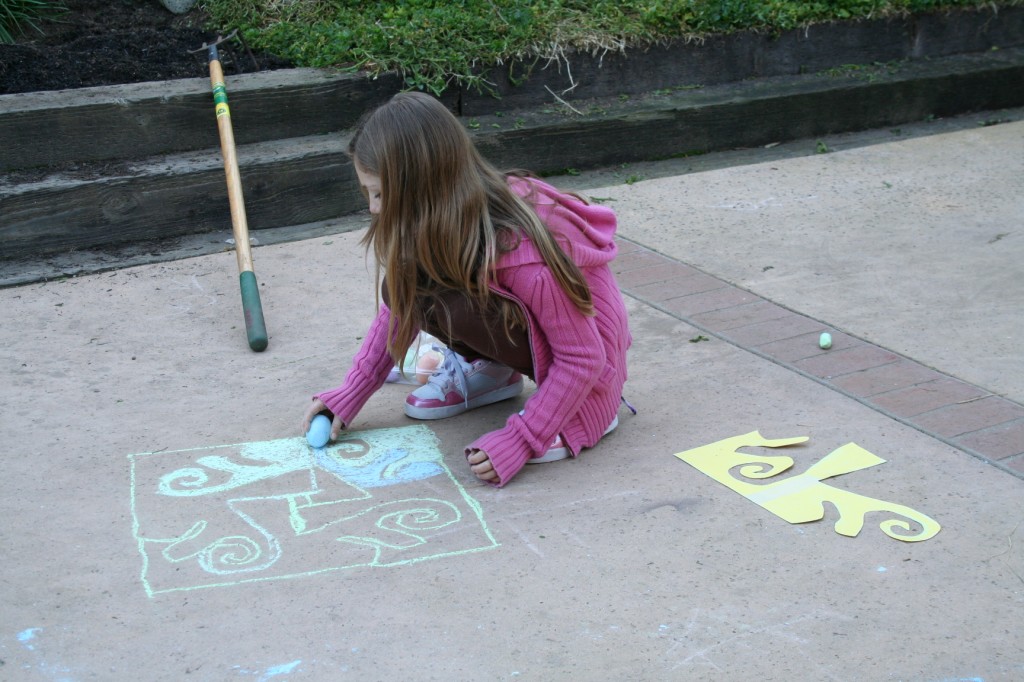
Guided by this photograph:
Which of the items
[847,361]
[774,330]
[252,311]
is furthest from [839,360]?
[252,311]

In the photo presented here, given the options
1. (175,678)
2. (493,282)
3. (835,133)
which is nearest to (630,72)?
(835,133)

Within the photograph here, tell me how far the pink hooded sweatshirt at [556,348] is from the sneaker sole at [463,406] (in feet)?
0.64

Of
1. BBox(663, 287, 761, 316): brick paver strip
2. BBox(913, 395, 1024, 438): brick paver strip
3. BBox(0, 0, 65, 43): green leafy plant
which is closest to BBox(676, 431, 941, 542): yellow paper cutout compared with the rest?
BBox(913, 395, 1024, 438): brick paver strip

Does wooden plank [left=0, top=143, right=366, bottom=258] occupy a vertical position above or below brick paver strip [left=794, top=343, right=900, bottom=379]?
above

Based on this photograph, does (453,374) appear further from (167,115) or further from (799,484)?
(167,115)

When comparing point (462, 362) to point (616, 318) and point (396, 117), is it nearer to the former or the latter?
point (616, 318)

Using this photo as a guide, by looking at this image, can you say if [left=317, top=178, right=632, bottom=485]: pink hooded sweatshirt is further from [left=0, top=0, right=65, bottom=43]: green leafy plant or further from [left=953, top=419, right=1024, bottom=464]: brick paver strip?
[left=0, top=0, right=65, bottom=43]: green leafy plant

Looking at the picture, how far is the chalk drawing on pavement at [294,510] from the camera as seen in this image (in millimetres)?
2328

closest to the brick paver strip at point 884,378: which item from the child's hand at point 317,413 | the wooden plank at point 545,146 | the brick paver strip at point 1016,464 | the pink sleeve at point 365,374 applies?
the brick paver strip at point 1016,464

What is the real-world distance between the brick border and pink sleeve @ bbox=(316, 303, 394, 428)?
118cm

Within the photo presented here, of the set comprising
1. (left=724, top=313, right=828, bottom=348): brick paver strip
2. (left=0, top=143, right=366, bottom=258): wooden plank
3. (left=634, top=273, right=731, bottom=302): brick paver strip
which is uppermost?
(left=0, top=143, right=366, bottom=258): wooden plank

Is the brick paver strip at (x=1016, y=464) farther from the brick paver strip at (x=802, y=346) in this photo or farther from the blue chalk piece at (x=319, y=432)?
the blue chalk piece at (x=319, y=432)

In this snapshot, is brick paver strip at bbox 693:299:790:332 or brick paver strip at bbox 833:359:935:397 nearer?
brick paver strip at bbox 833:359:935:397

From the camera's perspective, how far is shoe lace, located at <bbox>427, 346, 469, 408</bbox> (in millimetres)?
3014
